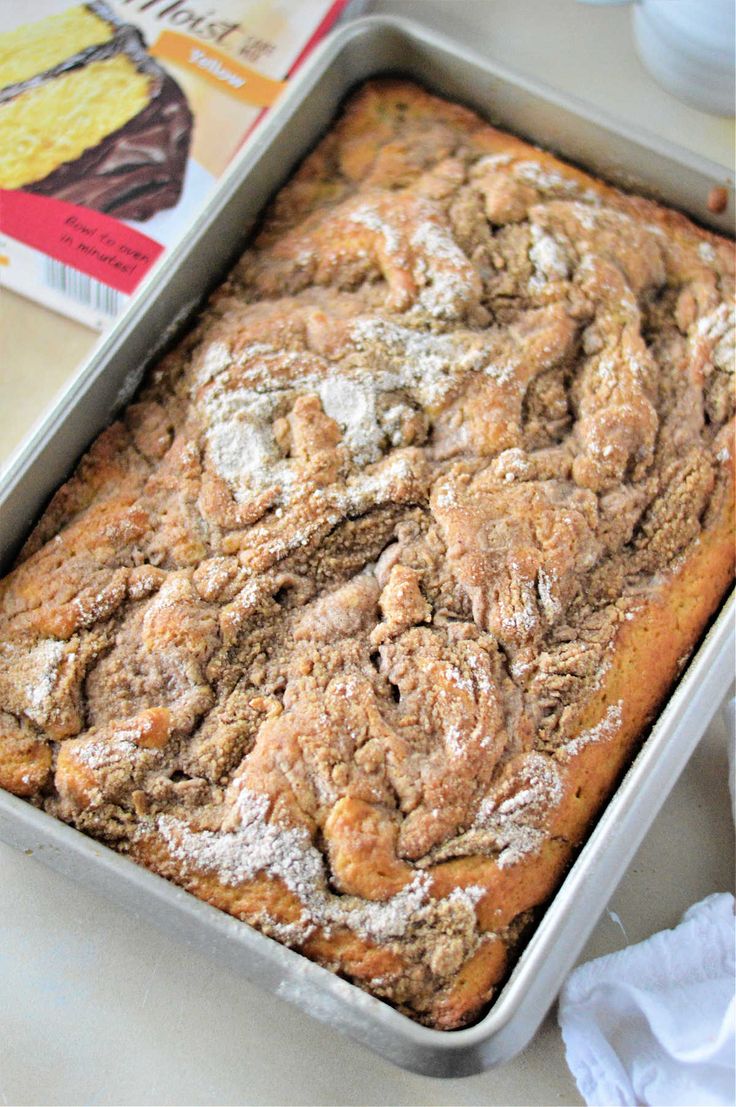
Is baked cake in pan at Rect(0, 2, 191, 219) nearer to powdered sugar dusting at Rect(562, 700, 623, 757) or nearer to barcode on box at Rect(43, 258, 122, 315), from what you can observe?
barcode on box at Rect(43, 258, 122, 315)

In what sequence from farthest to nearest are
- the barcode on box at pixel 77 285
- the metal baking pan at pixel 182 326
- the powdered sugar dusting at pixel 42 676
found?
the barcode on box at pixel 77 285, the powdered sugar dusting at pixel 42 676, the metal baking pan at pixel 182 326

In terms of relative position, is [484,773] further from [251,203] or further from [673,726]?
[251,203]

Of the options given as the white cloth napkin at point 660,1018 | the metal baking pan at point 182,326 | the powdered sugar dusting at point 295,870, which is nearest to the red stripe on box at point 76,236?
the metal baking pan at point 182,326

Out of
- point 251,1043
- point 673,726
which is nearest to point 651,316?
point 673,726

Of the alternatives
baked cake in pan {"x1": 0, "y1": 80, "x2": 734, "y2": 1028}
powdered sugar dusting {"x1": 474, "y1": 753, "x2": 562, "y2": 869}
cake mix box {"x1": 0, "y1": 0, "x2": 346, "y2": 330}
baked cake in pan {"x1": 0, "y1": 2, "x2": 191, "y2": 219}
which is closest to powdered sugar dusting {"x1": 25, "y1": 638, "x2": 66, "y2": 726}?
baked cake in pan {"x1": 0, "y1": 80, "x2": 734, "y2": 1028}

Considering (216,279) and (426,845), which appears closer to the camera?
(426,845)

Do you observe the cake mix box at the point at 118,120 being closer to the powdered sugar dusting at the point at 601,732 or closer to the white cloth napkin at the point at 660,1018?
the powdered sugar dusting at the point at 601,732
